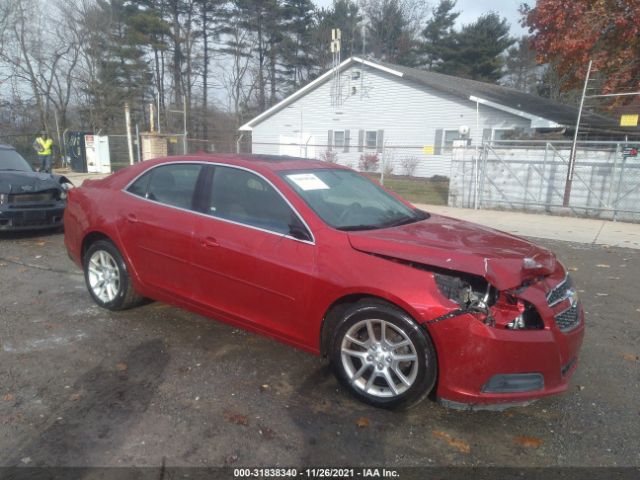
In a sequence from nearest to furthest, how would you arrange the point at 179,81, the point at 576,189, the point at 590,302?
the point at 590,302, the point at 576,189, the point at 179,81

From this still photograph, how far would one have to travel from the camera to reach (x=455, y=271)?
290cm

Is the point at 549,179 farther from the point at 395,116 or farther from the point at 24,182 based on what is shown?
the point at 395,116

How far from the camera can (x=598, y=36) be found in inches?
644

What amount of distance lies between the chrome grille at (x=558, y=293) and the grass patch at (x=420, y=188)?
1139cm

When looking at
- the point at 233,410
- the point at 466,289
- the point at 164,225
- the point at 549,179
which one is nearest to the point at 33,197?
the point at 164,225

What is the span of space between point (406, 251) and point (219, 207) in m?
1.58

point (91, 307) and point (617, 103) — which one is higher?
point (617, 103)

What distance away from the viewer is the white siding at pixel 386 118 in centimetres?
2178

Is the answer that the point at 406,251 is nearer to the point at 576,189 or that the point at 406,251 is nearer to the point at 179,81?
the point at 576,189

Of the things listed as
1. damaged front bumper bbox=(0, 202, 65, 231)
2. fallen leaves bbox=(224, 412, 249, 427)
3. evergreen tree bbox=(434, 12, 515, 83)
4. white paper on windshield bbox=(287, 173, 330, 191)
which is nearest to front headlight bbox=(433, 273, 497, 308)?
white paper on windshield bbox=(287, 173, 330, 191)

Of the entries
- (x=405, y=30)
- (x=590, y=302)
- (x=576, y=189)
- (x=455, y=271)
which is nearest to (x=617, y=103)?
(x=576, y=189)

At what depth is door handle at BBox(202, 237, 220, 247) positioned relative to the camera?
369cm

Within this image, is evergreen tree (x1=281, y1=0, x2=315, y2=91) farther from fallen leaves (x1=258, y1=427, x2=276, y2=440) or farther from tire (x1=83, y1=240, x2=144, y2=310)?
fallen leaves (x1=258, y1=427, x2=276, y2=440)

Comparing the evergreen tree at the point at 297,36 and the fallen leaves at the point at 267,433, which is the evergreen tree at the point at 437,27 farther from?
the fallen leaves at the point at 267,433
